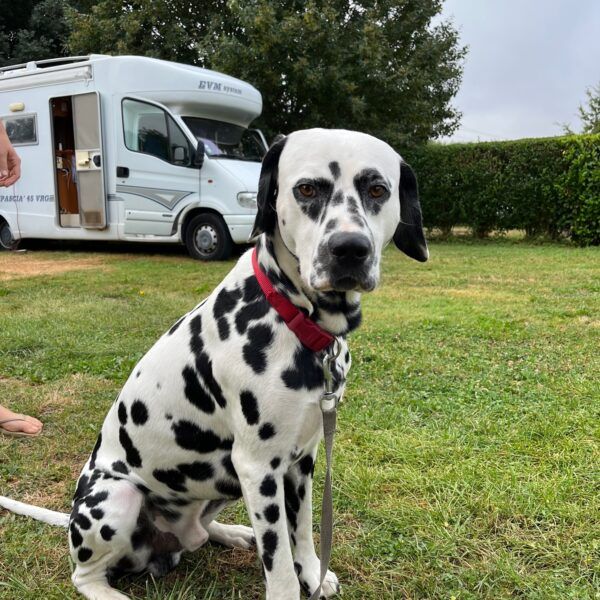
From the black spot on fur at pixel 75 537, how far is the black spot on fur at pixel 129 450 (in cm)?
29

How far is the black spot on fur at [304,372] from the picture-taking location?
1.87m

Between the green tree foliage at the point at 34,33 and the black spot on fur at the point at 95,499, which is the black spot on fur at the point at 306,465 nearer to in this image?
the black spot on fur at the point at 95,499

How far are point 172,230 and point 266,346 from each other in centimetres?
948

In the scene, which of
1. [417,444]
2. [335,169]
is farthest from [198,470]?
[417,444]

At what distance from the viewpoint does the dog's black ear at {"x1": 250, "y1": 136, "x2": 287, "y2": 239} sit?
203 centimetres

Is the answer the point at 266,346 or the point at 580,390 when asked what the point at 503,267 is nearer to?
the point at 580,390

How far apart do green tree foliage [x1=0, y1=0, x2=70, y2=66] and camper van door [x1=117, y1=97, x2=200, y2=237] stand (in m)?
10.8

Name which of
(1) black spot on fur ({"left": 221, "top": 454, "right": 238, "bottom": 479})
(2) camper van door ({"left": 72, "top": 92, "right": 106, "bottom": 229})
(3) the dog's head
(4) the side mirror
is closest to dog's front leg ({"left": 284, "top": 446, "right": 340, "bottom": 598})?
(1) black spot on fur ({"left": 221, "top": 454, "right": 238, "bottom": 479})

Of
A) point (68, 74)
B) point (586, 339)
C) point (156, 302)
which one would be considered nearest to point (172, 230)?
point (68, 74)

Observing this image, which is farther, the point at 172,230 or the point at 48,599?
the point at 172,230

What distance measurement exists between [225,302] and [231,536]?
114cm

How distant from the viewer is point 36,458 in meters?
3.21

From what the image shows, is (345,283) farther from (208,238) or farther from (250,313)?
(208,238)

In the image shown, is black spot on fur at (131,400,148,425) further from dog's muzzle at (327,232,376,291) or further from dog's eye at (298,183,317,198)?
dog's eye at (298,183,317,198)
